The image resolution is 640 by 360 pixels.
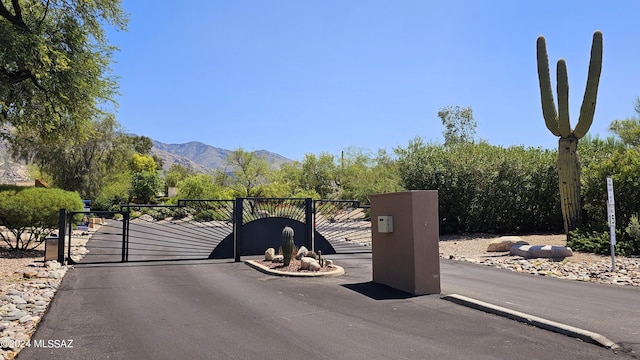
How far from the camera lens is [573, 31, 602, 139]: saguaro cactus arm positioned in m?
17.8

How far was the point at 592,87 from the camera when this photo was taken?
58.9 feet

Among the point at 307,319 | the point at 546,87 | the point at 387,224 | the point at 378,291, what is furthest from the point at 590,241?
the point at 307,319

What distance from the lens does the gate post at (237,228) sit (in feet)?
45.7

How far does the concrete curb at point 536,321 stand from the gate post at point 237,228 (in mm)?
7303

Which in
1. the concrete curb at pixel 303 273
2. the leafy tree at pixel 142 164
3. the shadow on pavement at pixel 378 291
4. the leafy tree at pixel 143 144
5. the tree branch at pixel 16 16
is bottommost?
the shadow on pavement at pixel 378 291

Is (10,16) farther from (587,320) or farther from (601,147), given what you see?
(601,147)

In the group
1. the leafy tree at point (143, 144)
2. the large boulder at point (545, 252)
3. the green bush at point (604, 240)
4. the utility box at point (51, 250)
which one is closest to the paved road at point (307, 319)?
the utility box at point (51, 250)

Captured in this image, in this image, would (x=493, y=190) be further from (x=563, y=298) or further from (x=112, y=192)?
(x=112, y=192)

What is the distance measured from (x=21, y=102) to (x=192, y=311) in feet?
32.1

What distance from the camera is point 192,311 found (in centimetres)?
740

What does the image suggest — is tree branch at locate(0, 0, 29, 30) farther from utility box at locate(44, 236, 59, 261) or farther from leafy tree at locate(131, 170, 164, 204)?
leafy tree at locate(131, 170, 164, 204)

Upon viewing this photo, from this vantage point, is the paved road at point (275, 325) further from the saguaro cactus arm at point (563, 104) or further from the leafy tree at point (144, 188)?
the leafy tree at point (144, 188)

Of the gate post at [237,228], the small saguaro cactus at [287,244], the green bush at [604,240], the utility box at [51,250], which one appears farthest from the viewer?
the green bush at [604,240]

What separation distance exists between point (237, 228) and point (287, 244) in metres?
2.83
